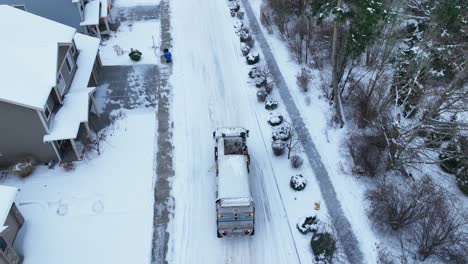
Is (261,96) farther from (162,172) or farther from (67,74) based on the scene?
(67,74)

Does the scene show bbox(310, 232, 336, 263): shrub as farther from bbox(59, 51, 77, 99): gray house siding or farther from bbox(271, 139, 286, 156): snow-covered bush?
bbox(59, 51, 77, 99): gray house siding

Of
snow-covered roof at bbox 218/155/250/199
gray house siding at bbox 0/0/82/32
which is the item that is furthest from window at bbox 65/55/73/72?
snow-covered roof at bbox 218/155/250/199

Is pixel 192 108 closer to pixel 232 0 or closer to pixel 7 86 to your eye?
pixel 7 86

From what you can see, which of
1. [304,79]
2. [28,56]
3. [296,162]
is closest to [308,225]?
[296,162]

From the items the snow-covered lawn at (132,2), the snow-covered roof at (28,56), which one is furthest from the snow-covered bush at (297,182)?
the snow-covered lawn at (132,2)

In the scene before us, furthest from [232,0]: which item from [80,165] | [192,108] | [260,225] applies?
[260,225]

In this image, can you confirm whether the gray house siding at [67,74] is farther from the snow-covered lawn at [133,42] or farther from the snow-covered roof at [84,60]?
the snow-covered lawn at [133,42]
